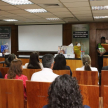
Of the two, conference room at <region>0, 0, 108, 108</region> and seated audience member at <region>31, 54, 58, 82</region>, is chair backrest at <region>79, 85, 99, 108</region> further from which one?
seated audience member at <region>31, 54, 58, 82</region>

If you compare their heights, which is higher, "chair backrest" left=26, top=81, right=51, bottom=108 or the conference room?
the conference room

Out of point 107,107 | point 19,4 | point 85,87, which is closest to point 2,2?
point 19,4

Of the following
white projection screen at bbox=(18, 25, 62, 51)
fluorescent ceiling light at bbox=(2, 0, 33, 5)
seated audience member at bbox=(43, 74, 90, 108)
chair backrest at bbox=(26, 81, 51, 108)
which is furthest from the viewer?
white projection screen at bbox=(18, 25, 62, 51)

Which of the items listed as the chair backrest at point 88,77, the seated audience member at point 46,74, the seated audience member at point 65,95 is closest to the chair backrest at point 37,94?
the seated audience member at point 46,74

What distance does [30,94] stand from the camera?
2.32 meters

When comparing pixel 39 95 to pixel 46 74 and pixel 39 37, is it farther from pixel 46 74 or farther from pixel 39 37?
pixel 39 37

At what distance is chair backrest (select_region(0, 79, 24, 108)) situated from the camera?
237 centimetres

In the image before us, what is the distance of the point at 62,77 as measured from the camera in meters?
1.17

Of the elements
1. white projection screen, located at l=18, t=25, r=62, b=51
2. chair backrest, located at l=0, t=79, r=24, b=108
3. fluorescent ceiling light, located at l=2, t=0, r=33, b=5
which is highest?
fluorescent ceiling light, located at l=2, t=0, r=33, b=5

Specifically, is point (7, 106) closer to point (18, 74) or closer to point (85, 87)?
point (18, 74)

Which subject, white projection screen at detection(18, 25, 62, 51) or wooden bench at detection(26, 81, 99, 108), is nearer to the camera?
wooden bench at detection(26, 81, 99, 108)

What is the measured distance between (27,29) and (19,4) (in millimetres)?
4870

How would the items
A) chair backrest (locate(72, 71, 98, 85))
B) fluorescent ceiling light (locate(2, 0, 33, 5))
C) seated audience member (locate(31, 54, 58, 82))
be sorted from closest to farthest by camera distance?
seated audience member (locate(31, 54, 58, 82)), chair backrest (locate(72, 71, 98, 85)), fluorescent ceiling light (locate(2, 0, 33, 5))

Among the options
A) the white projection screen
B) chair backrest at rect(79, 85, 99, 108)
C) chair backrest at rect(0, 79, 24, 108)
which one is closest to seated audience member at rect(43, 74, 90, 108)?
chair backrest at rect(79, 85, 99, 108)
